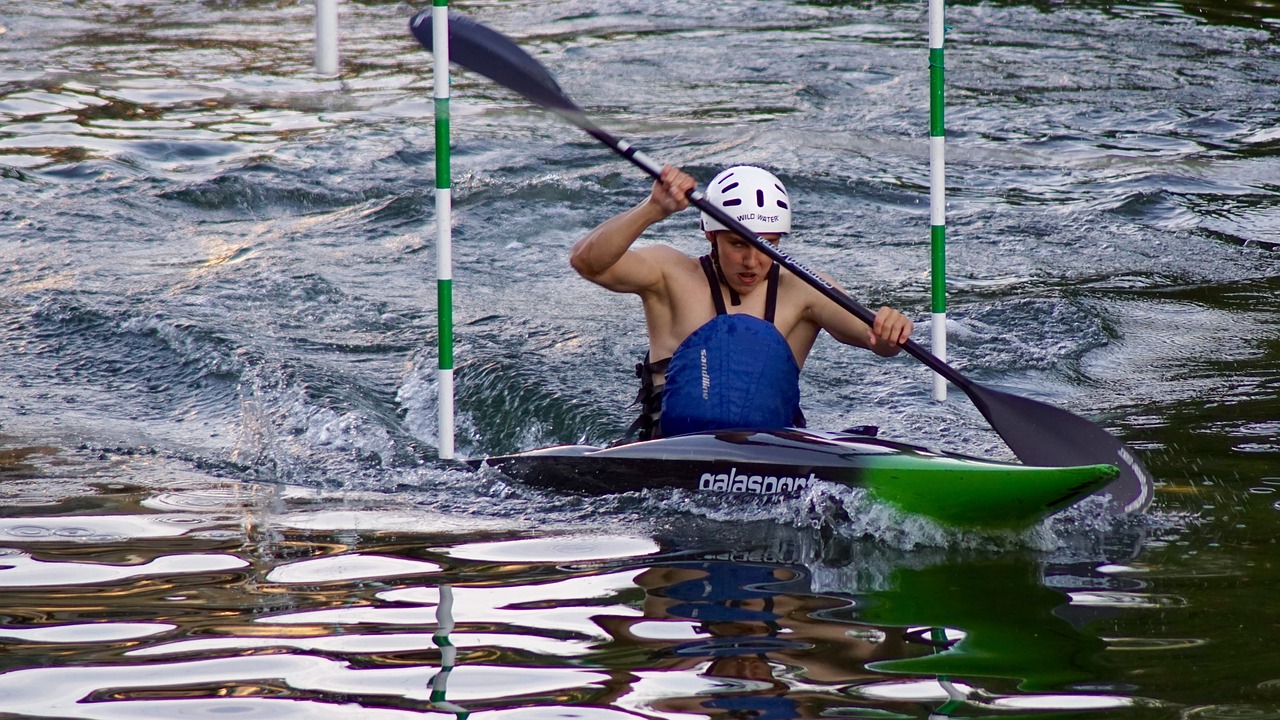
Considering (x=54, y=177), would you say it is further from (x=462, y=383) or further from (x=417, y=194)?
(x=462, y=383)

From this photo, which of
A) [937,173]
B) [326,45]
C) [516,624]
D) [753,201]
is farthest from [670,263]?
[326,45]

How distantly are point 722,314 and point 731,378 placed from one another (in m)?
0.25

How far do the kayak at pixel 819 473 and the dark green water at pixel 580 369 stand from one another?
8 cm

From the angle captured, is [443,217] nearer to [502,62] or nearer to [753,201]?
[502,62]

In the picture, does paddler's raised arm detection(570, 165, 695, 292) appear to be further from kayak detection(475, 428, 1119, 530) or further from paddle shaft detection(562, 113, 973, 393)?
kayak detection(475, 428, 1119, 530)

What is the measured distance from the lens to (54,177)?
33.2 ft

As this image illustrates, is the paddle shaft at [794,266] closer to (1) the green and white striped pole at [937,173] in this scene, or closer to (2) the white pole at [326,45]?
(1) the green and white striped pole at [937,173]

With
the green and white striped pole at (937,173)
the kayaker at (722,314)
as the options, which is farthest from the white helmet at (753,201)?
the green and white striped pole at (937,173)

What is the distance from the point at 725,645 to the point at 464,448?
Answer: 3.15m

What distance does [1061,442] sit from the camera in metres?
4.81

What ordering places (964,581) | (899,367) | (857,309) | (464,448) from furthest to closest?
(899,367)
(464,448)
(857,309)
(964,581)

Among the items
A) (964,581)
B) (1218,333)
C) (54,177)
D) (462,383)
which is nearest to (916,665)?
(964,581)

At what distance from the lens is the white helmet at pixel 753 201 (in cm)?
500

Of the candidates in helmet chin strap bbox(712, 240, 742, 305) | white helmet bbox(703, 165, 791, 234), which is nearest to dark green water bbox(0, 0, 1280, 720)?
helmet chin strap bbox(712, 240, 742, 305)
